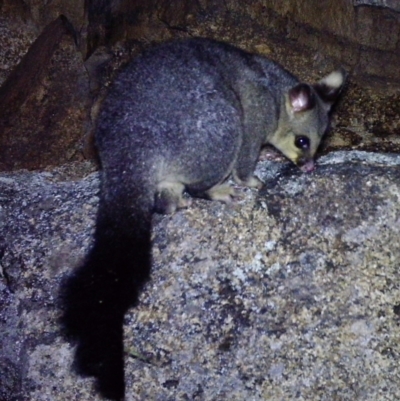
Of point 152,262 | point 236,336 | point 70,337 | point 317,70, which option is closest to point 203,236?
point 152,262

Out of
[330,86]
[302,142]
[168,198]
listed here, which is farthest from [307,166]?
[168,198]

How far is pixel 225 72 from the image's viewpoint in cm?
412

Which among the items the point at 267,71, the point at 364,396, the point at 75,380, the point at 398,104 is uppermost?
the point at 267,71

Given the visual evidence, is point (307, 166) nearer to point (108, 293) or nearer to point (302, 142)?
point (302, 142)

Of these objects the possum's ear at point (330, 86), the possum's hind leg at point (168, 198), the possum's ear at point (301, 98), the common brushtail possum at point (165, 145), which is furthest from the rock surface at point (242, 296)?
the possum's ear at point (330, 86)

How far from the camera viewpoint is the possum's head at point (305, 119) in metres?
4.24

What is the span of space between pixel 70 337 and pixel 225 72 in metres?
1.67

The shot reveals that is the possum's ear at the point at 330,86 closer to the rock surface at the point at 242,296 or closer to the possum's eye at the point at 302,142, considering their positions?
the possum's eye at the point at 302,142

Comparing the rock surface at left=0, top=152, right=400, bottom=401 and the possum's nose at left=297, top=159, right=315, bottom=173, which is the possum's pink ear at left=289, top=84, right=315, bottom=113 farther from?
the rock surface at left=0, top=152, right=400, bottom=401

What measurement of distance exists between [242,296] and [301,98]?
1.26m

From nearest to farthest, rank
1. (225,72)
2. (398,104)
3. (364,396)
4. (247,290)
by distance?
(364,396)
(247,290)
(225,72)
(398,104)

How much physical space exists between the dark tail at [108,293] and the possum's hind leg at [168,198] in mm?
458

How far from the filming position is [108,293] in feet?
10.7

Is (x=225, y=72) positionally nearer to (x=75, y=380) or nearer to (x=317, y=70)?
(x=317, y=70)
